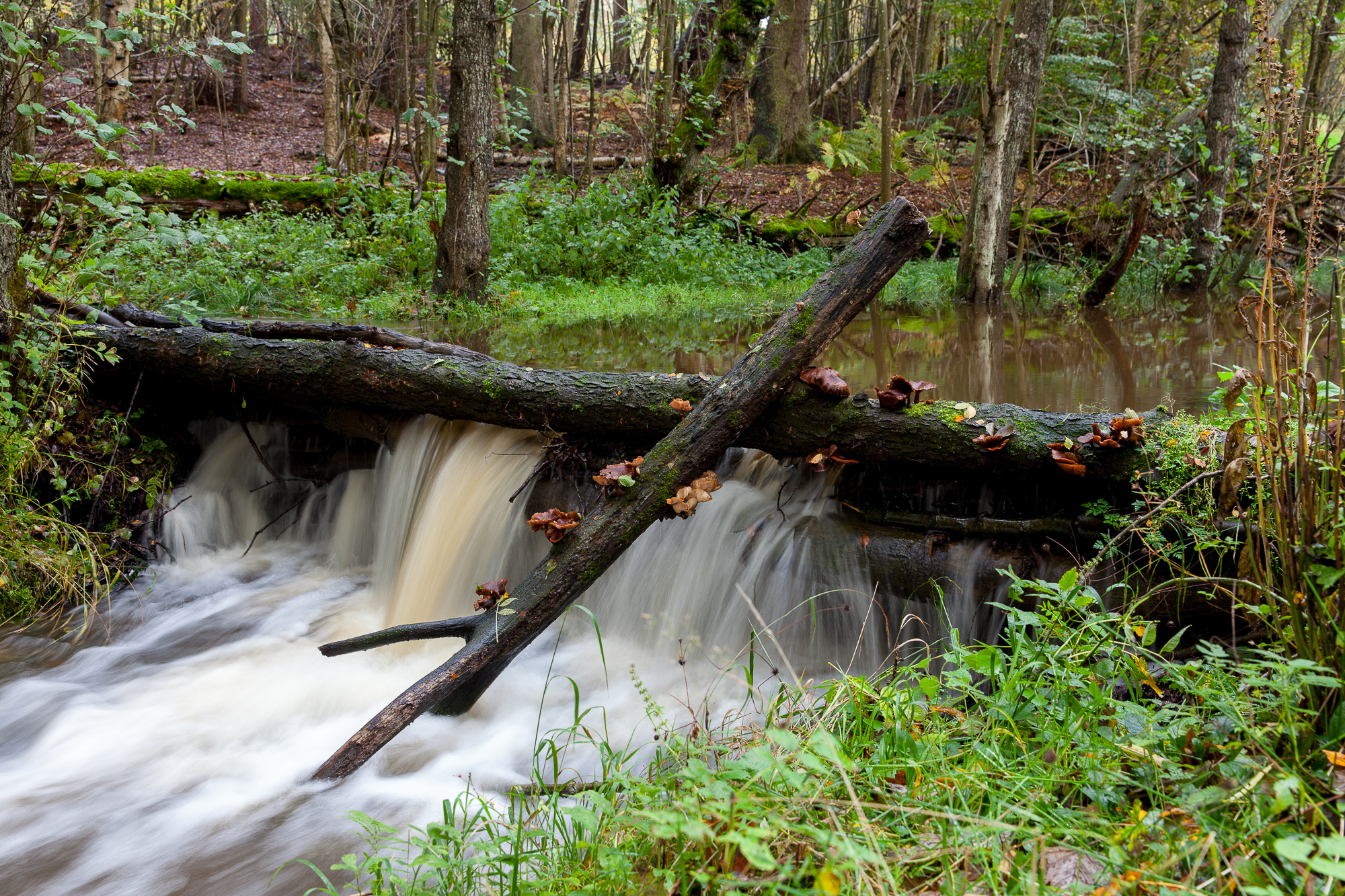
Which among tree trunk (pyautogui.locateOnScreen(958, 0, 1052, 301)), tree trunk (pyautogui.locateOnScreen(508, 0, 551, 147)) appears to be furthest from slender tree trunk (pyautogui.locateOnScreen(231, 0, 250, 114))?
tree trunk (pyautogui.locateOnScreen(958, 0, 1052, 301))

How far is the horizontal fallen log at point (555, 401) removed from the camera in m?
3.21

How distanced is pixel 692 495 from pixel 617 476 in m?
0.29

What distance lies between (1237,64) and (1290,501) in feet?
31.9

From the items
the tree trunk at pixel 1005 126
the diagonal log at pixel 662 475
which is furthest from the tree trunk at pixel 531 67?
the diagonal log at pixel 662 475

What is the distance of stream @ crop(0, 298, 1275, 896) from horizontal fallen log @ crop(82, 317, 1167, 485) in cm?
32

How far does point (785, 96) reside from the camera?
17.3m

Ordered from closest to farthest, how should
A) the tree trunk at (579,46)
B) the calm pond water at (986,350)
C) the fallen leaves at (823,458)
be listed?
the fallen leaves at (823,458), the calm pond water at (986,350), the tree trunk at (579,46)

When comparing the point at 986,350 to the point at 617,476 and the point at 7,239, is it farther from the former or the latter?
the point at 7,239

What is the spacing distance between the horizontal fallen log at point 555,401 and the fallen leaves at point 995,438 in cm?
4

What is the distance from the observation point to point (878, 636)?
3.48 metres

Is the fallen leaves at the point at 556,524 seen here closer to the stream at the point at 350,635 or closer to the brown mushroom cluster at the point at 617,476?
the brown mushroom cluster at the point at 617,476

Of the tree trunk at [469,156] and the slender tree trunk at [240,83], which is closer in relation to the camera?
the tree trunk at [469,156]

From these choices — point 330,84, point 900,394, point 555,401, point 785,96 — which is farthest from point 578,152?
point 900,394

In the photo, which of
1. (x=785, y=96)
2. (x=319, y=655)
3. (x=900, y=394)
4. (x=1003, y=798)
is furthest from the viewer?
(x=785, y=96)
